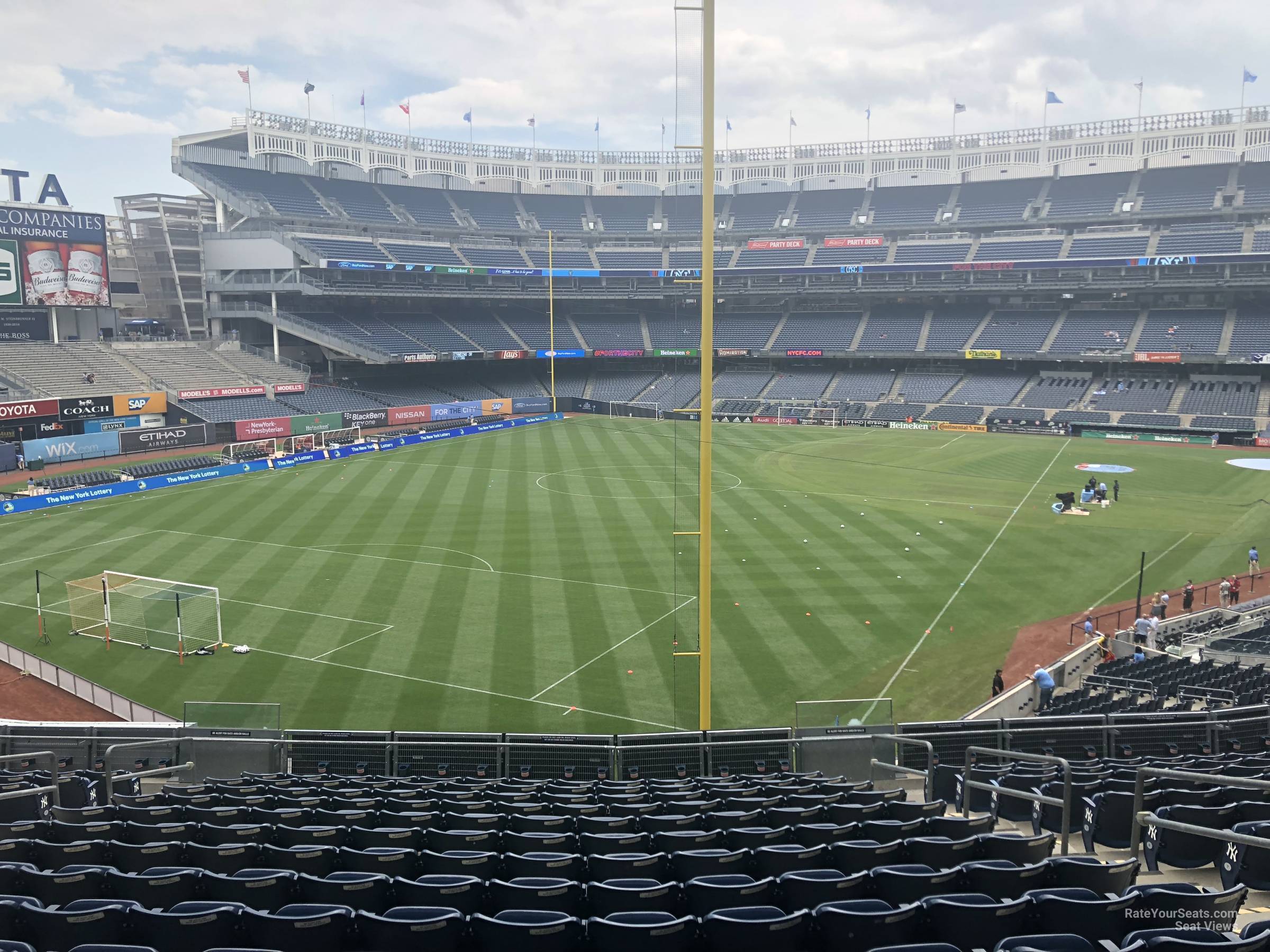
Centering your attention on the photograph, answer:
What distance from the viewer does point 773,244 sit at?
9794 centimetres

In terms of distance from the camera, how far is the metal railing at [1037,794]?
9.30m

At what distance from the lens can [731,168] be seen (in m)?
105

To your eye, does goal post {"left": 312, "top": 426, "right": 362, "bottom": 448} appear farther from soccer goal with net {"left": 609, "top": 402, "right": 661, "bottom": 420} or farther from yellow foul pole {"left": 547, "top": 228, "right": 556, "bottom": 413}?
soccer goal with net {"left": 609, "top": 402, "right": 661, "bottom": 420}

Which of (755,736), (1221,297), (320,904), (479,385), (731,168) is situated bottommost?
(755,736)

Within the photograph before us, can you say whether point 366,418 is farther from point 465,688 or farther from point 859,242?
point 465,688

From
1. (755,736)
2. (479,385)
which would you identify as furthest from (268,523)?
(479,385)

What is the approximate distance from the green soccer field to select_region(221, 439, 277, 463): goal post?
447 centimetres

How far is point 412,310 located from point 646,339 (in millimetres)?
24136

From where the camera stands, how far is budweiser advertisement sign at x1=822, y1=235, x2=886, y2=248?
9469 centimetres

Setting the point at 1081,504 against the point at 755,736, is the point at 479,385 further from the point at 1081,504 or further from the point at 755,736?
the point at 755,736

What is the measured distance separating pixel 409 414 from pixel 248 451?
61.8 feet

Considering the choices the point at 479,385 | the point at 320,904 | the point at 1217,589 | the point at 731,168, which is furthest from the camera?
the point at 731,168

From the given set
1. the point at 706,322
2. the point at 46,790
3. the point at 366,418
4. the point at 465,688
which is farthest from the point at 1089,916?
the point at 366,418

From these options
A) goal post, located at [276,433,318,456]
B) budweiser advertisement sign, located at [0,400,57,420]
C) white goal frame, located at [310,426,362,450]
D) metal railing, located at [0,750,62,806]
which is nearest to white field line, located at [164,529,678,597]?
metal railing, located at [0,750,62,806]
